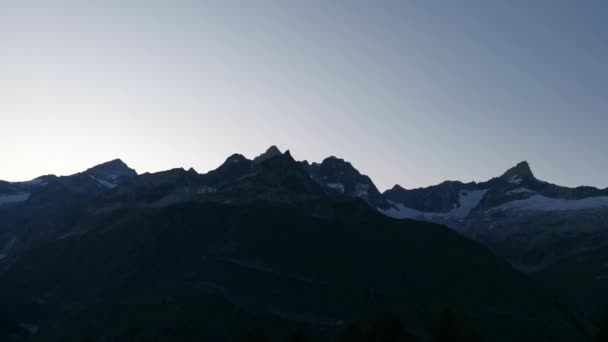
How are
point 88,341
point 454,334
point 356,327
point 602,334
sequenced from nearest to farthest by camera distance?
point 602,334 → point 454,334 → point 356,327 → point 88,341

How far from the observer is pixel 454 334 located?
316 ft

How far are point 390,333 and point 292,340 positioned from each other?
12.8 metres

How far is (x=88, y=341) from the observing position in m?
125

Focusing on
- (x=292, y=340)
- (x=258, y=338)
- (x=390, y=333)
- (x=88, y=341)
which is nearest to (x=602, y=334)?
(x=390, y=333)

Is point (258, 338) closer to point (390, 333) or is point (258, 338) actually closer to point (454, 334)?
point (390, 333)

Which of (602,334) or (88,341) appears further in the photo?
(88,341)

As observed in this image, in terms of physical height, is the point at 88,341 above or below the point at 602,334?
below

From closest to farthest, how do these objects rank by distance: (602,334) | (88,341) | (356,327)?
(602,334) < (356,327) < (88,341)

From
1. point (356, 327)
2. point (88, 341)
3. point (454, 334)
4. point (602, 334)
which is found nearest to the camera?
point (602, 334)

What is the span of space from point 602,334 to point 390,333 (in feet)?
81.7

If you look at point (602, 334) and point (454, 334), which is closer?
point (602, 334)

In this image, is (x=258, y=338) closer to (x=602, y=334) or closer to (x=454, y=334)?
(x=454, y=334)

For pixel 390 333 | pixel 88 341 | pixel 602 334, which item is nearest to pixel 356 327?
pixel 390 333

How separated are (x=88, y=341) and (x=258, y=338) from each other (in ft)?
116
